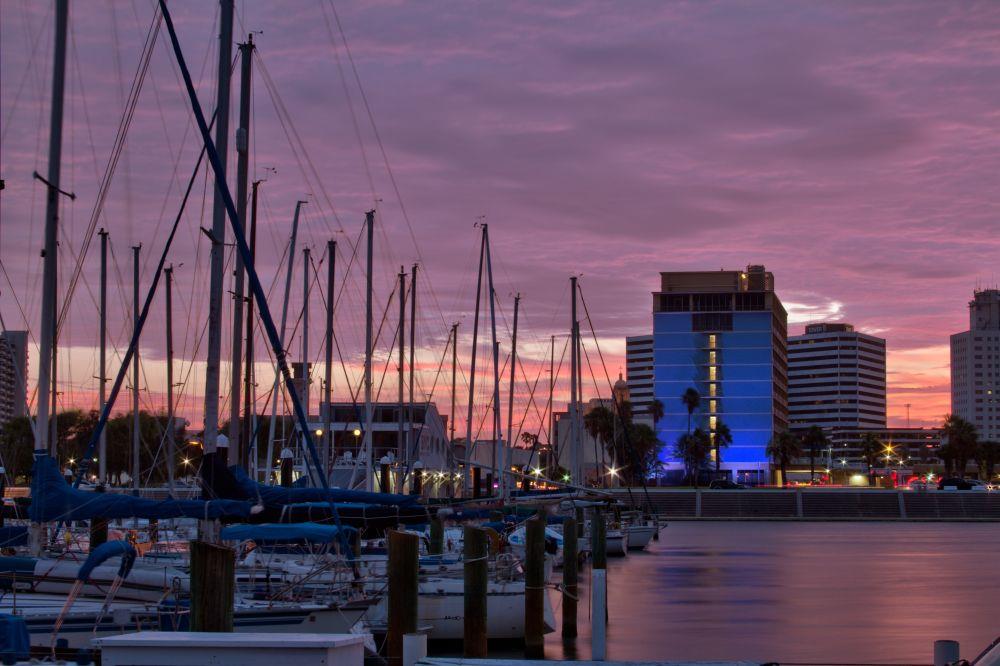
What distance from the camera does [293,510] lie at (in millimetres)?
28125

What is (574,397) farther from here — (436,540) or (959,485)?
(959,485)

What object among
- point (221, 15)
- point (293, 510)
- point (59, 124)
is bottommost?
point (293, 510)

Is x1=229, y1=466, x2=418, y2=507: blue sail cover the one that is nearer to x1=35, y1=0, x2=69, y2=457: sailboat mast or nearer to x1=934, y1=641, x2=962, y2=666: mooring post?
x1=35, y1=0, x2=69, y2=457: sailboat mast

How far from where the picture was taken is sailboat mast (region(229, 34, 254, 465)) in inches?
1275

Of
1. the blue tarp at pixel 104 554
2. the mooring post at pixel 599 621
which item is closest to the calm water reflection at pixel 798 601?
the mooring post at pixel 599 621

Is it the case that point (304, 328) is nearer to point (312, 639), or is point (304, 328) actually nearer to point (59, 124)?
point (59, 124)

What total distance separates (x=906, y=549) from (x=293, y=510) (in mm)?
67535

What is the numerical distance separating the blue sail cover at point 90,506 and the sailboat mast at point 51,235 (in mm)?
708

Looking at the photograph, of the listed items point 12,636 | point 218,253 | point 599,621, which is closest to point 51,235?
point 218,253

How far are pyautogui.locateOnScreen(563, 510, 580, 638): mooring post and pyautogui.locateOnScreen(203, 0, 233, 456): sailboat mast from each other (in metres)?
12.3

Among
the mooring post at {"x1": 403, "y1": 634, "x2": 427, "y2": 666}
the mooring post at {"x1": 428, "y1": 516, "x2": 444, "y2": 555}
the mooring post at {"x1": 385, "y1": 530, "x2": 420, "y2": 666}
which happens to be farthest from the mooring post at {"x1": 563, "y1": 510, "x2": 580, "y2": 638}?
the mooring post at {"x1": 403, "y1": 634, "x2": 427, "y2": 666}

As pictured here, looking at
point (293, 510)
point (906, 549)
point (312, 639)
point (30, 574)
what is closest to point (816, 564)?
point (906, 549)

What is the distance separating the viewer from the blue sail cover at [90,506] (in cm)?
2477

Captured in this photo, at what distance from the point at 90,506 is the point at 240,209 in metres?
9.96
